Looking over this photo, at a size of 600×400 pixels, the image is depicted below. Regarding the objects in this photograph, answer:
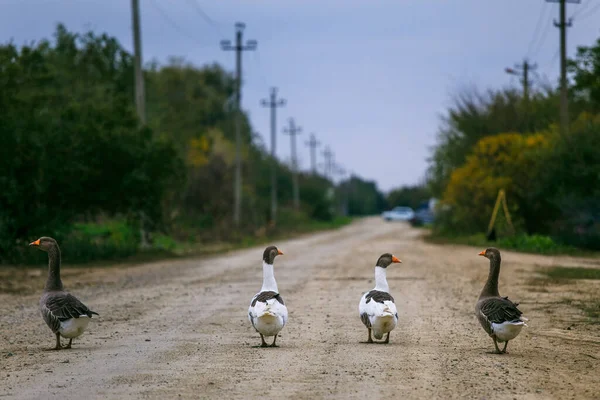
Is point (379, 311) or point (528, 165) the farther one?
point (528, 165)

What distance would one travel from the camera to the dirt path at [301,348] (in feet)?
29.0

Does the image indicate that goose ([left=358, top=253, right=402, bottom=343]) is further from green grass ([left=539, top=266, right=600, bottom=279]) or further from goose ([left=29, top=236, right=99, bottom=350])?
green grass ([left=539, top=266, right=600, bottom=279])

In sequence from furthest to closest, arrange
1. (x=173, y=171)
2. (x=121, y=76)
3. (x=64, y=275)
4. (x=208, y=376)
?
(x=121, y=76) < (x=173, y=171) < (x=64, y=275) < (x=208, y=376)

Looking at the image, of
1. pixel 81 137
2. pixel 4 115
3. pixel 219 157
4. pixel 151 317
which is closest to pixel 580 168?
pixel 81 137

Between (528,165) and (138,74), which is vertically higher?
(138,74)

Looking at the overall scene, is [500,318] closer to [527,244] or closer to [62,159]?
[62,159]

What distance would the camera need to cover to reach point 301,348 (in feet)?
37.4

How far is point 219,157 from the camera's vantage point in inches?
2313

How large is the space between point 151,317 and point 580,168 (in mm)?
21507

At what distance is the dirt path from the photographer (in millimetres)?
8852

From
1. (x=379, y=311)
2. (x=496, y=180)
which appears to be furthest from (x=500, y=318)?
(x=496, y=180)

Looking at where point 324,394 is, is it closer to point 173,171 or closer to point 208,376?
point 208,376

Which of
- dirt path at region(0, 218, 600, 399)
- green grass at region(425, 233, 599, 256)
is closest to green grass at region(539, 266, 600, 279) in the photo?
dirt path at region(0, 218, 600, 399)

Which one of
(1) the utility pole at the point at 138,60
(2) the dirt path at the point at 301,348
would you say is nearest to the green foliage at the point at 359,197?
(1) the utility pole at the point at 138,60
